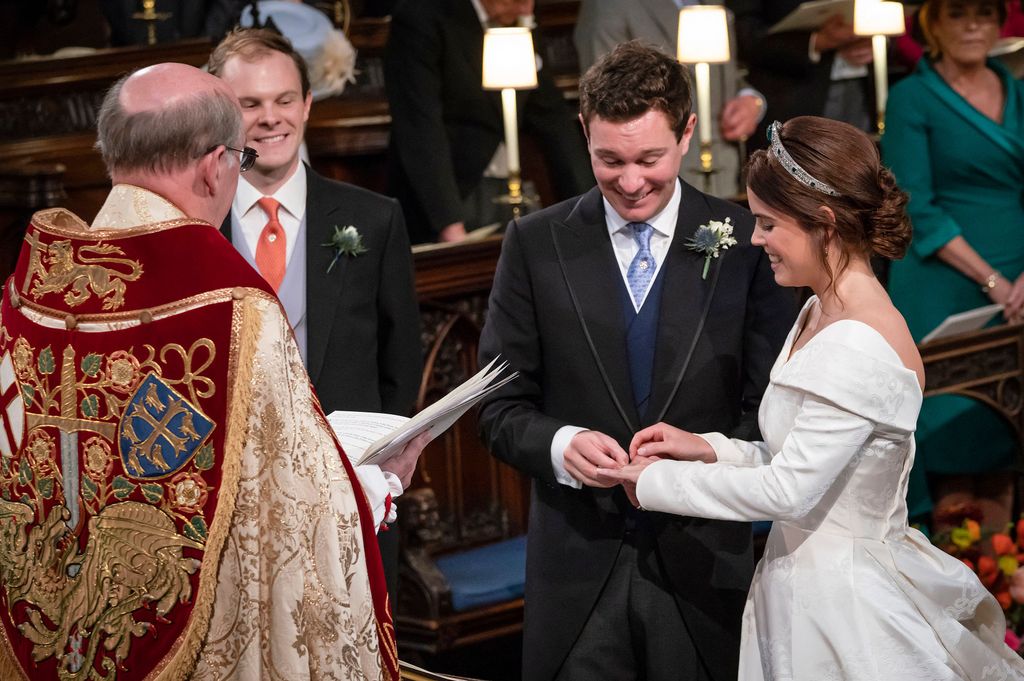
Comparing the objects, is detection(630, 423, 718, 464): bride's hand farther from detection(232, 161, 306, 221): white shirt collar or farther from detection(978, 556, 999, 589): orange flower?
detection(978, 556, 999, 589): orange flower

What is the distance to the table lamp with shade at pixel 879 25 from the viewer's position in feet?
18.6

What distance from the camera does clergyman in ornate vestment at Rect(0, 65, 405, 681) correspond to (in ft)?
7.51

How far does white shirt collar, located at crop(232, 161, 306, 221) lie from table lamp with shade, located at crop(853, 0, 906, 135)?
3011 millimetres

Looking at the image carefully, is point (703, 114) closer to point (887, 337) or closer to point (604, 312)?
point (604, 312)

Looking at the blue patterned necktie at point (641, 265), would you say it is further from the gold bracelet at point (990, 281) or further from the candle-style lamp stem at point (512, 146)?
the gold bracelet at point (990, 281)

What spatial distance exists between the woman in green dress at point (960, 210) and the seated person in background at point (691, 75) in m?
0.66

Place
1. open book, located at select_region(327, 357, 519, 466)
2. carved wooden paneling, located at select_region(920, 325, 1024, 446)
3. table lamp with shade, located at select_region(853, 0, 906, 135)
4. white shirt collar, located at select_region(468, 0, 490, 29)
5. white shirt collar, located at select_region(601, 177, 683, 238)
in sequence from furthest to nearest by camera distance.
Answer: table lamp with shade, located at select_region(853, 0, 906, 135)
white shirt collar, located at select_region(468, 0, 490, 29)
carved wooden paneling, located at select_region(920, 325, 1024, 446)
white shirt collar, located at select_region(601, 177, 683, 238)
open book, located at select_region(327, 357, 519, 466)

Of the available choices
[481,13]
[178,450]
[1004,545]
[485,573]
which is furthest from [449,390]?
[178,450]

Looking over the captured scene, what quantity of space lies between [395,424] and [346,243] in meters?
0.90

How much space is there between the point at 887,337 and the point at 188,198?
1292 millimetres

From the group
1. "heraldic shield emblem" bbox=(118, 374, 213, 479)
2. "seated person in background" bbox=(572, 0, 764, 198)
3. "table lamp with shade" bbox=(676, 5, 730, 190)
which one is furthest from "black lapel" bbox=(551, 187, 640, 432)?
"seated person in background" bbox=(572, 0, 764, 198)

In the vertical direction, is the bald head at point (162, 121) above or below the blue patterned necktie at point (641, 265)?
above

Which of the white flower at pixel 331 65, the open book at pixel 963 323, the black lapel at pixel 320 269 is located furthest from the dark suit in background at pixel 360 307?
the white flower at pixel 331 65

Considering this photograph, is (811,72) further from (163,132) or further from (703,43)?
(163,132)
